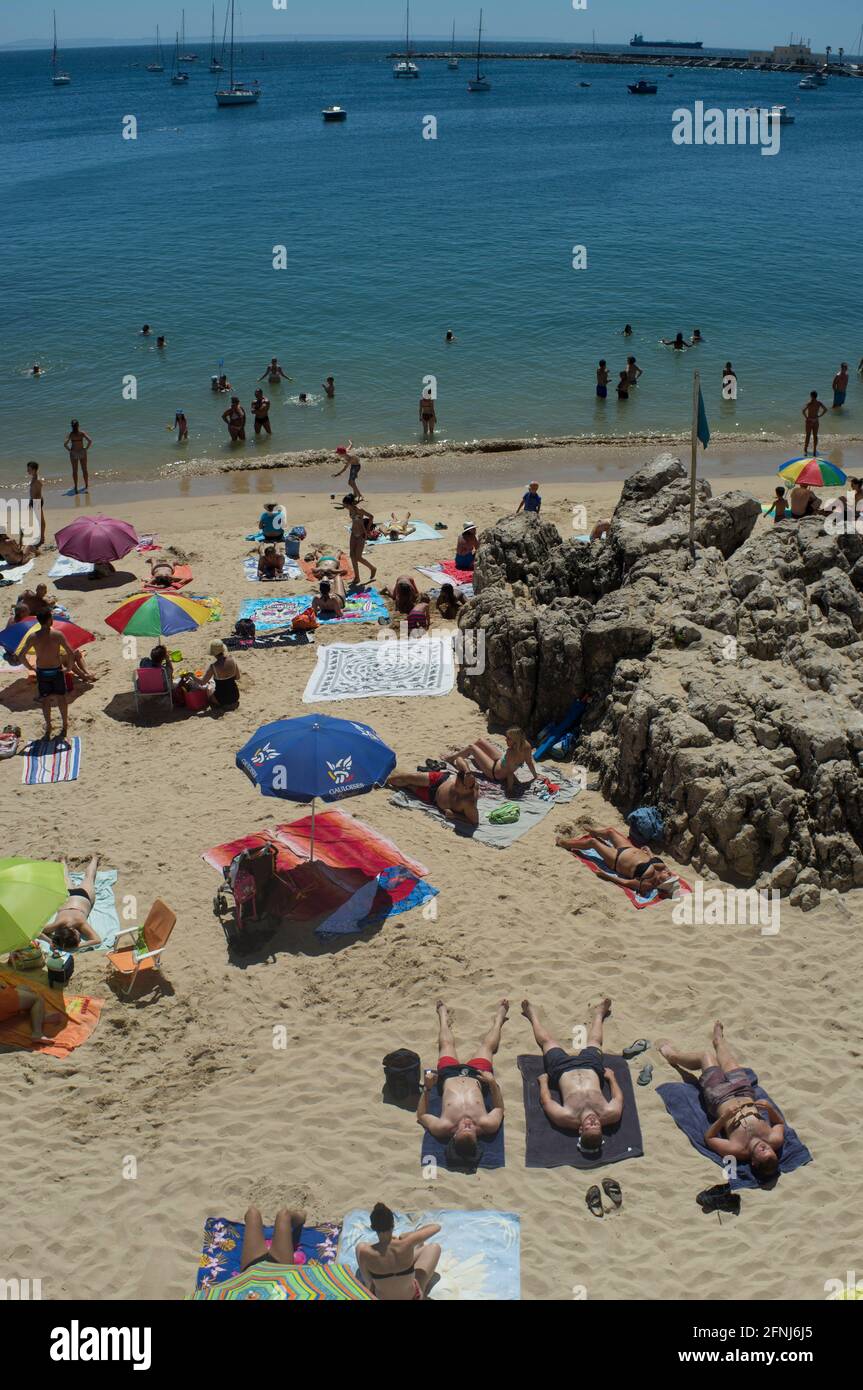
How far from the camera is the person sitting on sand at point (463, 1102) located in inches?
278

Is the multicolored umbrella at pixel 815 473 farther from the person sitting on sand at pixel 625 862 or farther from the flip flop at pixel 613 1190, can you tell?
the flip flop at pixel 613 1190

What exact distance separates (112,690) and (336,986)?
19.7 feet

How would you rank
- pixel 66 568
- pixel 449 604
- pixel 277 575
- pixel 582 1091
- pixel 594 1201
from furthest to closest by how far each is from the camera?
1. pixel 66 568
2. pixel 277 575
3. pixel 449 604
4. pixel 582 1091
5. pixel 594 1201

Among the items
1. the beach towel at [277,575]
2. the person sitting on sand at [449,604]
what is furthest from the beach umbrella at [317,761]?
the beach towel at [277,575]

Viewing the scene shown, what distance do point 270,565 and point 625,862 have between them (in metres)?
8.38

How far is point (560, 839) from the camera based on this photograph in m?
9.95

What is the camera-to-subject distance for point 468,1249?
21.4ft

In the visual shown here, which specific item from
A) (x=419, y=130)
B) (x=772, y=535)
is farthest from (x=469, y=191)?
(x=772, y=535)

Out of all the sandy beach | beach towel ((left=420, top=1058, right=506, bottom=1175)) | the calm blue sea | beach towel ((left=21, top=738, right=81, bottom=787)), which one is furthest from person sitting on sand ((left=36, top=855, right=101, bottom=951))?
the calm blue sea

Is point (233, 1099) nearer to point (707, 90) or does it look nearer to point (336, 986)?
point (336, 986)

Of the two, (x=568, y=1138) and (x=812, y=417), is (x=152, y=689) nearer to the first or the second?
(x=568, y=1138)

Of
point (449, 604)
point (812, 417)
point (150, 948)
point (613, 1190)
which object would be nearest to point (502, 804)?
point (150, 948)

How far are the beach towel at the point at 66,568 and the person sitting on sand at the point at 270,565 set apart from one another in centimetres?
254

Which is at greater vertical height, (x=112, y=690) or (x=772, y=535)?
(x=772, y=535)
